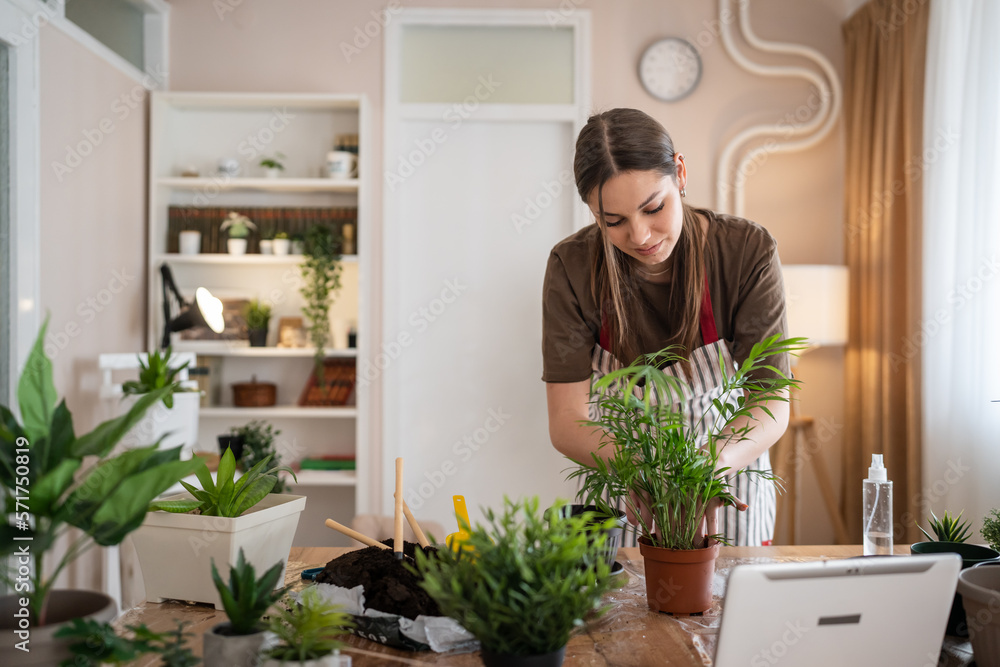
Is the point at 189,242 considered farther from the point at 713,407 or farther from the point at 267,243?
the point at 713,407

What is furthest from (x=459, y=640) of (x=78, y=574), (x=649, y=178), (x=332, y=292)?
(x=332, y=292)

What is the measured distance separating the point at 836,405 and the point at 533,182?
180 cm

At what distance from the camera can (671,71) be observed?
11.9ft

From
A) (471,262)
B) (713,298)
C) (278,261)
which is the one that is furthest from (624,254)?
(278,261)

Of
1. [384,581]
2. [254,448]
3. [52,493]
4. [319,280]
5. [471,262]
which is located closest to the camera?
[52,493]

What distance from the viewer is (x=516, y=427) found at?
363cm

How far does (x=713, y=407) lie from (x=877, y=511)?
19.5 inches

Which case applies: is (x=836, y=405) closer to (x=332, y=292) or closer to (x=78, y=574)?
(x=332, y=292)

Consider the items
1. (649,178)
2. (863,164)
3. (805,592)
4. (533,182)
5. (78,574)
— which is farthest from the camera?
(533,182)

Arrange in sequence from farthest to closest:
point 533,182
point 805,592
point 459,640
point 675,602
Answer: point 533,182 < point 675,602 < point 459,640 < point 805,592

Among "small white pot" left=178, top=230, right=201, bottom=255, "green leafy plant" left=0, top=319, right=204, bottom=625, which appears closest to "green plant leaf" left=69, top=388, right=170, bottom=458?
"green leafy plant" left=0, top=319, right=204, bottom=625

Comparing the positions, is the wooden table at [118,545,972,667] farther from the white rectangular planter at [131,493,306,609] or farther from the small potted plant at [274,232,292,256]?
the small potted plant at [274,232,292,256]

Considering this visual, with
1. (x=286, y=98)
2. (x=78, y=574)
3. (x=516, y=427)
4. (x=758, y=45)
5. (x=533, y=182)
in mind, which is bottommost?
(x=78, y=574)

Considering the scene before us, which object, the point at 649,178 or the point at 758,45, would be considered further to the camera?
the point at 758,45
